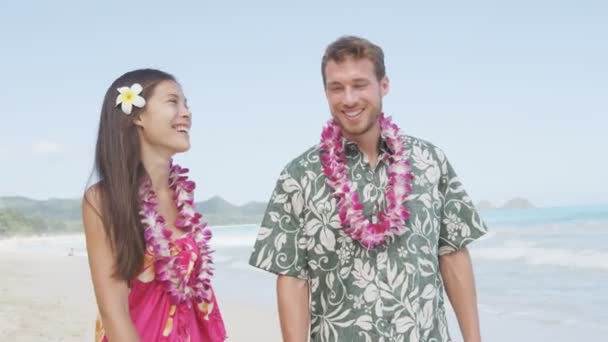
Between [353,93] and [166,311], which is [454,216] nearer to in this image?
[353,93]

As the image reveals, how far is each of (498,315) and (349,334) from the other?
661 centimetres

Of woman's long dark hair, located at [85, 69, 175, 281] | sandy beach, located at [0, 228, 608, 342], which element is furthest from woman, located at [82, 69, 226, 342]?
sandy beach, located at [0, 228, 608, 342]

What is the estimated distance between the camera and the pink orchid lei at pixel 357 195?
2506 mm

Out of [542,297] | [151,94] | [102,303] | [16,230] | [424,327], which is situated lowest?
[16,230]

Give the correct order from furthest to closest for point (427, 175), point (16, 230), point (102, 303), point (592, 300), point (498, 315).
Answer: point (16, 230) < point (592, 300) < point (498, 315) < point (427, 175) < point (102, 303)

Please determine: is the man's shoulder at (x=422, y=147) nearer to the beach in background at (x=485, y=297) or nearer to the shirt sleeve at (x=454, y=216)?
the shirt sleeve at (x=454, y=216)

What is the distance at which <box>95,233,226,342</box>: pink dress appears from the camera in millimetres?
2680

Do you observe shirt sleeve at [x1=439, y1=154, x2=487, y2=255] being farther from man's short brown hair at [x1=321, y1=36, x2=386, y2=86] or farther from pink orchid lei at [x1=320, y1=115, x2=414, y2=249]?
man's short brown hair at [x1=321, y1=36, x2=386, y2=86]

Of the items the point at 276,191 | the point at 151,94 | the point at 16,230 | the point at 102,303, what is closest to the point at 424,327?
the point at 276,191

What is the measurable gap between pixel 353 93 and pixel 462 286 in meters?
0.81

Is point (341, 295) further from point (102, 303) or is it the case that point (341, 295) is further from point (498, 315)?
point (498, 315)

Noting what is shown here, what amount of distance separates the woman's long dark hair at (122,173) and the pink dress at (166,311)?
0.42 ft

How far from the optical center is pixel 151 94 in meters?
2.73

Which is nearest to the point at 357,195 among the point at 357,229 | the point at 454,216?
the point at 357,229
